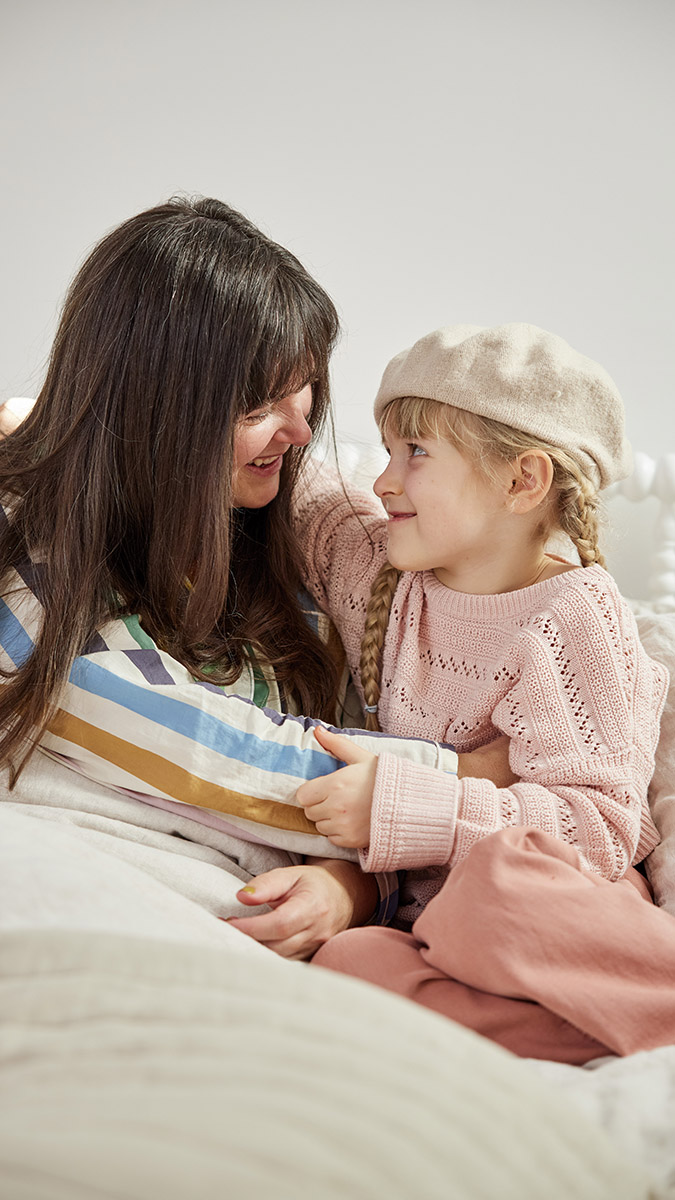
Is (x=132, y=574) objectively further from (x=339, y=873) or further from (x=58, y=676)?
(x=339, y=873)

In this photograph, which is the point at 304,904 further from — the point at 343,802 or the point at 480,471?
the point at 480,471

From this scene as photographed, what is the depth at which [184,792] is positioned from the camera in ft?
2.98

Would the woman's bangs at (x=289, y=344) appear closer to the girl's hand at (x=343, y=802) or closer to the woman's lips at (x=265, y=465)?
the woman's lips at (x=265, y=465)

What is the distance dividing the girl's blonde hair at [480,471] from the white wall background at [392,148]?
743mm

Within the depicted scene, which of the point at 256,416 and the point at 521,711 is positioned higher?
the point at 256,416

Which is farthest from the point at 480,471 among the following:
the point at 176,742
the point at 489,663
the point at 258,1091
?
the point at 258,1091

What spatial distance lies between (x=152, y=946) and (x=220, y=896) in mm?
347

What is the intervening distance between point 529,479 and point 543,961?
1.80 feet

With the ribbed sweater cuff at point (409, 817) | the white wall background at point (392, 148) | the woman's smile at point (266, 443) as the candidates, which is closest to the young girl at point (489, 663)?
the ribbed sweater cuff at point (409, 817)

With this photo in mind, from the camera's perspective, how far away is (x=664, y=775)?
3.66 feet

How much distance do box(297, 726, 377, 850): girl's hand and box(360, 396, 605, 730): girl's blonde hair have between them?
23 centimetres

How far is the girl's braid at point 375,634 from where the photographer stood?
1.14m

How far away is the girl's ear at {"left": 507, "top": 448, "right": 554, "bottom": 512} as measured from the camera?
105cm

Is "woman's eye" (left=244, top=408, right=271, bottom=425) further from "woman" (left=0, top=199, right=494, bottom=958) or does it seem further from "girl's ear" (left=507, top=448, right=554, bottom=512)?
"girl's ear" (left=507, top=448, right=554, bottom=512)
